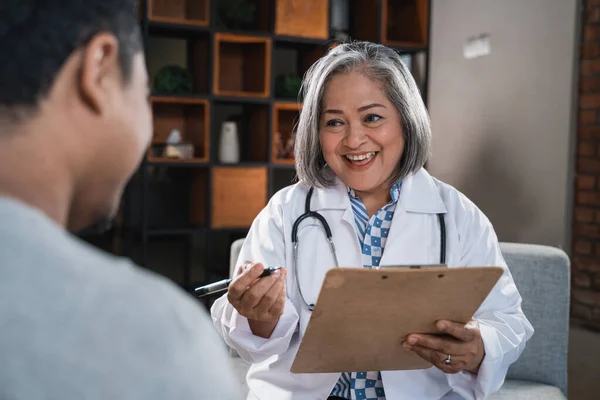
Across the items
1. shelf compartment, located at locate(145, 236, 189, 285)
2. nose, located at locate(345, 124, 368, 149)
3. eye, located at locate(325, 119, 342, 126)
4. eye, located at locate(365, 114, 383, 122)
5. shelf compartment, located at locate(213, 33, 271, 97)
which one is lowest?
shelf compartment, located at locate(145, 236, 189, 285)

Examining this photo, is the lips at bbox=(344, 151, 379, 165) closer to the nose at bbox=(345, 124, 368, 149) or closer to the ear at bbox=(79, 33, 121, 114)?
the nose at bbox=(345, 124, 368, 149)

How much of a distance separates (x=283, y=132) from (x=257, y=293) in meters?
2.88

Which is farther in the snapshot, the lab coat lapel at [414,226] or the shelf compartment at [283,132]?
the shelf compartment at [283,132]

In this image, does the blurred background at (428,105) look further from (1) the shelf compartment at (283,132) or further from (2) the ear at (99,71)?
(2) the ear at (99,71)

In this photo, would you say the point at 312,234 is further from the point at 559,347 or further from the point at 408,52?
the point at 408,52

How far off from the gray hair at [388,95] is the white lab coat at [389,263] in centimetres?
4

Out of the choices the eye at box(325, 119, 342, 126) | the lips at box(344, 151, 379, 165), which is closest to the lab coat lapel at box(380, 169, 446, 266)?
the lips at box(344, 151, 379, 165)

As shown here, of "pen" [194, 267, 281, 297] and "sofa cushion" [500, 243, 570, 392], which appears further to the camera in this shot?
"sofa cushion" [500, 243, 570, 392]

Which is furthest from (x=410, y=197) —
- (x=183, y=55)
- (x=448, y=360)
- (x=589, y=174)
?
(x=183, y=55)

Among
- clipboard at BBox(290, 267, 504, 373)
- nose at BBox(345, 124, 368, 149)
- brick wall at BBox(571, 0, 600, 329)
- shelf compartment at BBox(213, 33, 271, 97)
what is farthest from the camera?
shelf compartment at BBox(213, 33, 271, 97)

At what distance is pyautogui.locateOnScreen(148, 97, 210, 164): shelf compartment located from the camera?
361cm

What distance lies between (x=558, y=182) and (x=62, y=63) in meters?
3.07

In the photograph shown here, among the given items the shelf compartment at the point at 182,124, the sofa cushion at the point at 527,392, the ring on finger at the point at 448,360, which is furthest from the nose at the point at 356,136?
the shelf compartment at the point at 182,124

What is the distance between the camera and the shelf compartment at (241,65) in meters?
3.67
